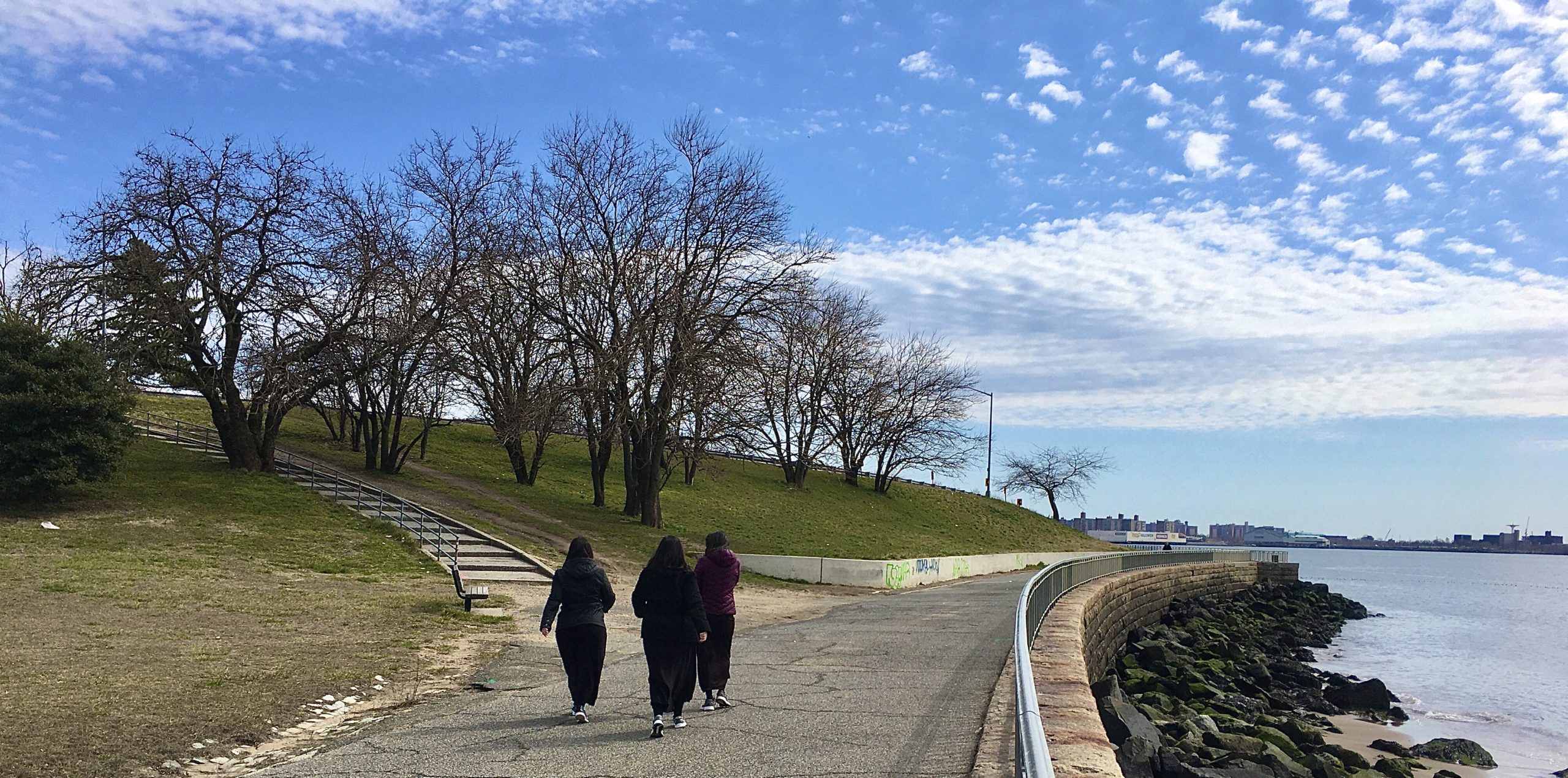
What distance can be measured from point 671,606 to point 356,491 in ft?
82.0

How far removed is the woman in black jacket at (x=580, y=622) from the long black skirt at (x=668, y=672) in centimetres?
57

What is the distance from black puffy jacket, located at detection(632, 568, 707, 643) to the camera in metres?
9.11

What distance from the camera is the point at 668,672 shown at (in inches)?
356

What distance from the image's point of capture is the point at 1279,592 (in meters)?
59.2

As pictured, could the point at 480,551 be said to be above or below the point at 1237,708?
above

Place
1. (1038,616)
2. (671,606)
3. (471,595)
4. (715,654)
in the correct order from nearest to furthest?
(671,606) < (715,654) < (1038,616) < (471,595)

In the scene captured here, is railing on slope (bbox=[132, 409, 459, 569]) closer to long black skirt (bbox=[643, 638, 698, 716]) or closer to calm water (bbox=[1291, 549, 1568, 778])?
long black skirt (bbox=[643, 638, 698, 716])

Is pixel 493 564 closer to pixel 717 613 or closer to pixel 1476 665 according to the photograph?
pixel 717 613

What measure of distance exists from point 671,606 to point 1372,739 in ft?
59.4

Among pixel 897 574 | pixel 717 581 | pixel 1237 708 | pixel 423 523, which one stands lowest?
pixel 1237 708

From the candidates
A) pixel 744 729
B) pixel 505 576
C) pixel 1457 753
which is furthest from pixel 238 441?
Answer: pixel 1457 753

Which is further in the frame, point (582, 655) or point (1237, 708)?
point (1237, 708)

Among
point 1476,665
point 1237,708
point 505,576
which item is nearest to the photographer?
point 1237,708

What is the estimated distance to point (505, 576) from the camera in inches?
912
